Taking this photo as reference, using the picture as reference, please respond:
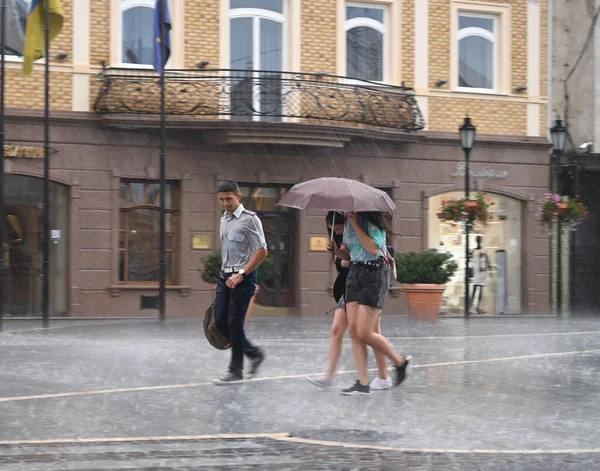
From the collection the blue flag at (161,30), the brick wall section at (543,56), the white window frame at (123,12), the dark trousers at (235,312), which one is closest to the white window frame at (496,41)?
the brick wall section at (543,56)

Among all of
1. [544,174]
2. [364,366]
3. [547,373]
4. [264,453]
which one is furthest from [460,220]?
[264,453]

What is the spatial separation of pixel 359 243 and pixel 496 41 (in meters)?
18.3

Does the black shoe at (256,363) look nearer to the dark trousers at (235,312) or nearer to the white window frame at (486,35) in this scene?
the dark trousers at (235,312)

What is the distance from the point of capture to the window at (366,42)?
2541cm

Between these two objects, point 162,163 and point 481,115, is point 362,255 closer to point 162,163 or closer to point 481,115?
point 162,163

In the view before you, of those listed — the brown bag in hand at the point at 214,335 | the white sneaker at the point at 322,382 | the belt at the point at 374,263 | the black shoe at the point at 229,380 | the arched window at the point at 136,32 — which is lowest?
the black shoe at the point at 229,380

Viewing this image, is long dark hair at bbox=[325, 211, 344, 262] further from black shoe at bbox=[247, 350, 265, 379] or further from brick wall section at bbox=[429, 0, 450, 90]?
brick wall section at bbox=[429, 0, 450, 90]

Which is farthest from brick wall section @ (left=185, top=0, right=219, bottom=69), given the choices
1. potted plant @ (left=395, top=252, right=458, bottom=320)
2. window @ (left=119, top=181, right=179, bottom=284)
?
potted plant @ (left=395, top=252, right=458, bottom=320)

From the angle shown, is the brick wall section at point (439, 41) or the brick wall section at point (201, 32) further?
the brick wall section at point (439, 41)

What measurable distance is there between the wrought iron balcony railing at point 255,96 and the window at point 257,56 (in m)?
0.02

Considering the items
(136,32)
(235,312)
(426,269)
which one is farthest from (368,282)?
(136,32)

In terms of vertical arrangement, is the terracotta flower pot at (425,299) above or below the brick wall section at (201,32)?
below

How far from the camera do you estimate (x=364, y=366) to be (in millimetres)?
9555

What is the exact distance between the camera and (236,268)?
10289 millimetres
